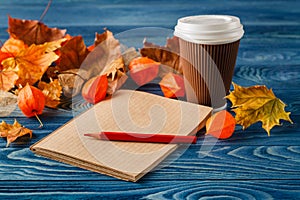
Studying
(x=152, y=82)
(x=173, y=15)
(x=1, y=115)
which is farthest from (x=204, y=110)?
(x=173, y=15)

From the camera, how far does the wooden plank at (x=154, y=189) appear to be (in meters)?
0.58

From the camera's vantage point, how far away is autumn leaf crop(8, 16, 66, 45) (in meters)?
0.98

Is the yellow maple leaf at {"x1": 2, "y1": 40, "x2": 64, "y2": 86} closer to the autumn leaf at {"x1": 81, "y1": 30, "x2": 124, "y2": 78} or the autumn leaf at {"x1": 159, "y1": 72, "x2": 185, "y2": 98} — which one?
the autumn leaf at {"x1": 81, "y1": 30, "x2": 124, "y2": 78}

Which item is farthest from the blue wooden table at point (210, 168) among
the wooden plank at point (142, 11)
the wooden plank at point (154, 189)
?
the wooden plank at point (142, 11)

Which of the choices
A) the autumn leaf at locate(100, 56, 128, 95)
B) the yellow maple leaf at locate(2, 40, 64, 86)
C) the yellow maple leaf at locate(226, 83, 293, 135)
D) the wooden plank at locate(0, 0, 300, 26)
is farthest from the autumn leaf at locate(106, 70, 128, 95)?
the wooden plank at locate(0, 0, 300, 26)

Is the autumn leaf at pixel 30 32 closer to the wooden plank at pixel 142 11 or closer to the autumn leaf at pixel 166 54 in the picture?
the autumn leaf at pixel 166 54

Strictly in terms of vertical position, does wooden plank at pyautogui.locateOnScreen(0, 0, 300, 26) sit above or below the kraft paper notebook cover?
above

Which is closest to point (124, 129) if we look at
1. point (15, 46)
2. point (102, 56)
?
point (102, 56)

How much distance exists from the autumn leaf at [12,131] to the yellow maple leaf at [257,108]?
311 millimetres

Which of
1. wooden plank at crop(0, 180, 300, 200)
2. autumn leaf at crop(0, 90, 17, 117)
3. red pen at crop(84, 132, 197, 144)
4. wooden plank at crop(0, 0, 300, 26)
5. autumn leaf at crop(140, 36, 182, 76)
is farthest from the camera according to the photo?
wooden plank at crop(0, 0, 300, 26)

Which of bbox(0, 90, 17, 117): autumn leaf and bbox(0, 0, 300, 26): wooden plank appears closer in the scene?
bbox(0, 90, 17, 117): autumn leaf

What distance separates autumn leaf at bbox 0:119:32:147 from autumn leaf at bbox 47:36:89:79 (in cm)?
17

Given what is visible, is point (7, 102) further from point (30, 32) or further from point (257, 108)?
point (257, 108)

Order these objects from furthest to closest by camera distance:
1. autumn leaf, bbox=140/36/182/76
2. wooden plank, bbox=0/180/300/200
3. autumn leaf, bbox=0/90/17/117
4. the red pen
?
autumn leaf, bbox=140/36/182/76
autumn leaf, bbox=0/90/17/117
the red pen
wooden plank, bbox=0/180/300/200
